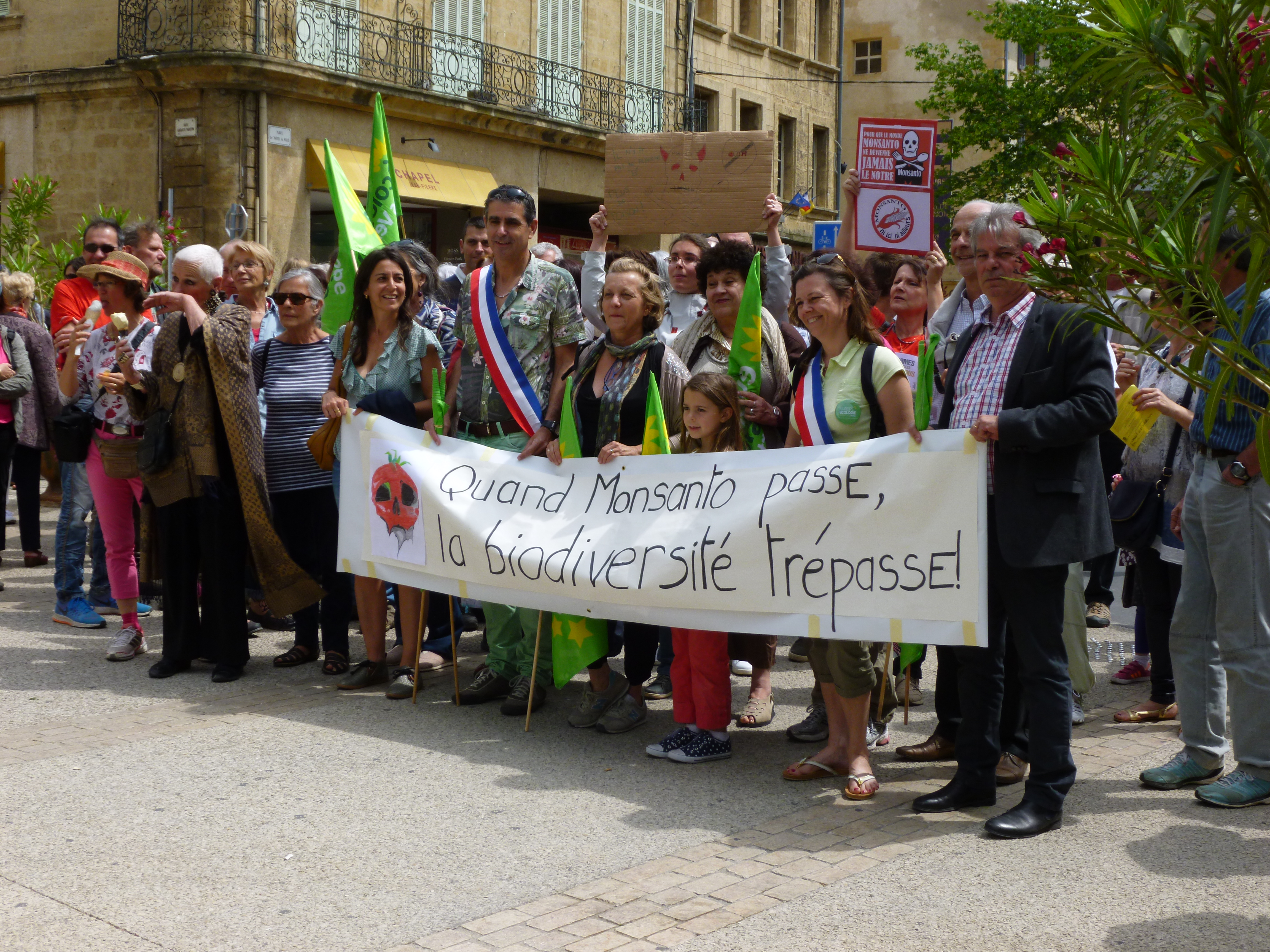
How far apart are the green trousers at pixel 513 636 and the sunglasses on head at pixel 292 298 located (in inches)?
49.5

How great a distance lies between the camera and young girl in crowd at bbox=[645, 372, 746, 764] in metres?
5.72

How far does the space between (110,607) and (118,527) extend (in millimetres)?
1505

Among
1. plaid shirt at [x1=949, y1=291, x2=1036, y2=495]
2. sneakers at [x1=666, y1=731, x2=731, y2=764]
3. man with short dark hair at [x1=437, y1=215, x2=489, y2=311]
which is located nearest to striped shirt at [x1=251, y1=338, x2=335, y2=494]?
man with short dark hair at [x1=437, y1=215, x2=489, y2=311]

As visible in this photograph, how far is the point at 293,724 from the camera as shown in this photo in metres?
6.22

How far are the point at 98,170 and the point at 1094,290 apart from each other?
2227 centimetres

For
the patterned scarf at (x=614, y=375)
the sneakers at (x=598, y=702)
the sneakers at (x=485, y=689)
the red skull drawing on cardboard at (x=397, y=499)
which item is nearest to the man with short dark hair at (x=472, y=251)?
the red skull drawing on cardboard at (x=397, y=499)

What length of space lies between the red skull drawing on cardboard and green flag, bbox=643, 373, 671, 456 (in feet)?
4.11

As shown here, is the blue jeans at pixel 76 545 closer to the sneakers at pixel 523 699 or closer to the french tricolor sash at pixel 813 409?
the sneakers at pixel 523 699

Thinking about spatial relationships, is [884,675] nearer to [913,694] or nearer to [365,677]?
[913,694]

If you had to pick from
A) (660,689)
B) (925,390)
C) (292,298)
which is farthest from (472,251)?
(925,390)

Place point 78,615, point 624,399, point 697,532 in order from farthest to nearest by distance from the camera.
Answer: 1. point 78,615
2. point 624,399
3. point 697,532

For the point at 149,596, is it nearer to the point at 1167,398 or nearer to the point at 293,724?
the point at 293,724

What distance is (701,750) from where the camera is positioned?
225 inches

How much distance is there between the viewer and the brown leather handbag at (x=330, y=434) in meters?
6.98
